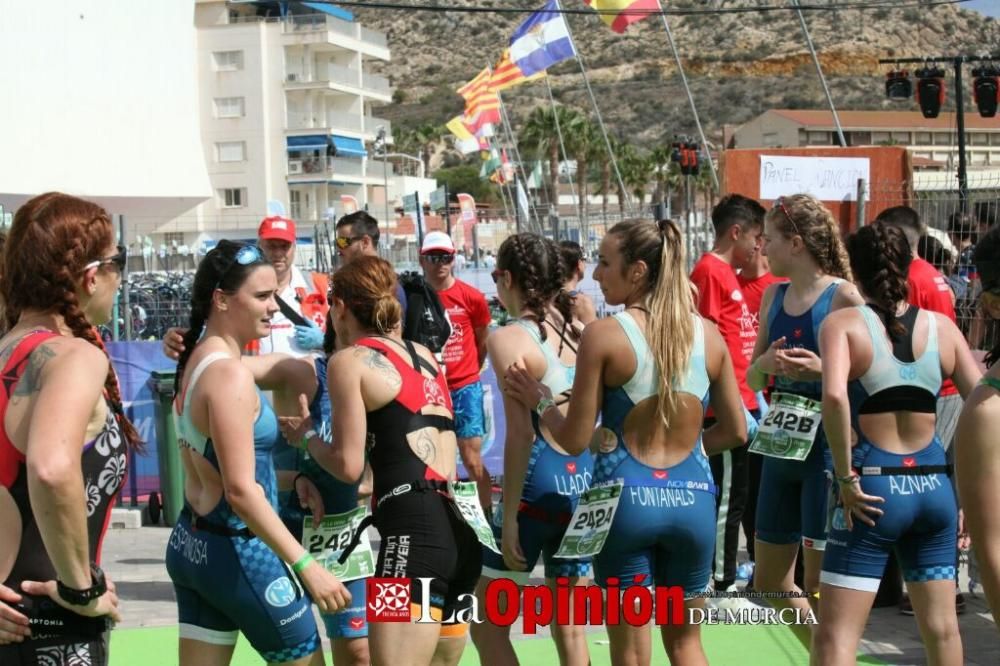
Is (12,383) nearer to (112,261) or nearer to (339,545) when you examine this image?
(112,261)

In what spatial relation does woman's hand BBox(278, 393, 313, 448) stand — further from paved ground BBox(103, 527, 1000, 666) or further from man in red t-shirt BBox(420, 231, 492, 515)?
man in red t-shirt BBox(420, 231, 492, 515)

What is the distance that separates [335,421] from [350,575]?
657mm

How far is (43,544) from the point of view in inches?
119

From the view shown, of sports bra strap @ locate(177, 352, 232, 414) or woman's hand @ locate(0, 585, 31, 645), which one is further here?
sports bra strap @ locate(177, 352, 232, 414)

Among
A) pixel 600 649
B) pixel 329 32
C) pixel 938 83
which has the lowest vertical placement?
pixel 600 649

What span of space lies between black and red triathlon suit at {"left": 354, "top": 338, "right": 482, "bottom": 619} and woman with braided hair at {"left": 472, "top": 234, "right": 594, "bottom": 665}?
0.38 m

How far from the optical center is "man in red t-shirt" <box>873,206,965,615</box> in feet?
20.2

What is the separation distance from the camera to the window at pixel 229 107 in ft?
229

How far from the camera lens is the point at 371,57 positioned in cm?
7719

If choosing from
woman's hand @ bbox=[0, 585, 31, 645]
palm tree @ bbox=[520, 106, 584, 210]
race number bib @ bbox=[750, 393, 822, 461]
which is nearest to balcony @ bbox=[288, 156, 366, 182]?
palm tree @ bbox=[520, 106, 584, 210]

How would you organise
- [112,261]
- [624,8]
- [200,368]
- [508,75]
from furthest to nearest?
[508,75]
[624,8]
[200,368]
[112,261]

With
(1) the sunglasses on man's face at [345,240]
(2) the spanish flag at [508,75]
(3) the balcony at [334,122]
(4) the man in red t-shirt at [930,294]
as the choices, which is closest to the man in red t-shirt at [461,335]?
(1) the sunglasses on man's face at [345,240]

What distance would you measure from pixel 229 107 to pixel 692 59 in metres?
89.0

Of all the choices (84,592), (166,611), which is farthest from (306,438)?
(166,611)
